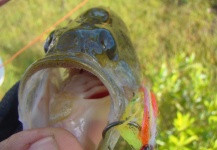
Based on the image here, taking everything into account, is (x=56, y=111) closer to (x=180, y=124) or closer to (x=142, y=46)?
(x=180, y=124)

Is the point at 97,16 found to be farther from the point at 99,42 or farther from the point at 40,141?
the point at 40,141

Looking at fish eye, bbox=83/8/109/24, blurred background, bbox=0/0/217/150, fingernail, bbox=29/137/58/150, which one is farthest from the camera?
blurred background, bbox=0/0/217/150

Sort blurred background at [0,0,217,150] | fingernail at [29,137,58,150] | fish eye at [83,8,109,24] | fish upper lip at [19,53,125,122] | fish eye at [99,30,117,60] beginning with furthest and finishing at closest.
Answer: blurred background at [0,0,217,150], fish eye at [83,8,109,24], fish eye at [99,30,117,60], fish upper lip at [19,53,125,122], fingernail at [29,137,58,150]

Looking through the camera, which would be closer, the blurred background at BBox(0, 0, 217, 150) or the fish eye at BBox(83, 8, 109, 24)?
the fish eye at BBox(83, 8, 109, 24)

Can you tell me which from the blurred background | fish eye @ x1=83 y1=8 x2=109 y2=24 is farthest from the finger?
the blurred background

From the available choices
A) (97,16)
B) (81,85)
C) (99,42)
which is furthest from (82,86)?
(97,16)

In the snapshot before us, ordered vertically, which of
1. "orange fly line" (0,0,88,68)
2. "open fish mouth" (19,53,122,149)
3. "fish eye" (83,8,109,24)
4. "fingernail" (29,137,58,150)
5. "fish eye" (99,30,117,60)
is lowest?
"fingernail" (29,137,58,150)

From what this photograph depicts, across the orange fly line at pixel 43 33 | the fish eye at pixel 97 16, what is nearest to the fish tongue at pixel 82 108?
the fish eye at pixel 97 16

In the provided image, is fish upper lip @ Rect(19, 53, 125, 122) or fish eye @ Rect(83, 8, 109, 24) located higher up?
fish eye @ Rect(83, 8, 109, 24)

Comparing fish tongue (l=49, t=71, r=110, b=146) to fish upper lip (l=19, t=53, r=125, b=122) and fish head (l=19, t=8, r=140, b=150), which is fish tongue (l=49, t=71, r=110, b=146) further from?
fish upper lip (l=19, t=53, r=125, b=122)
